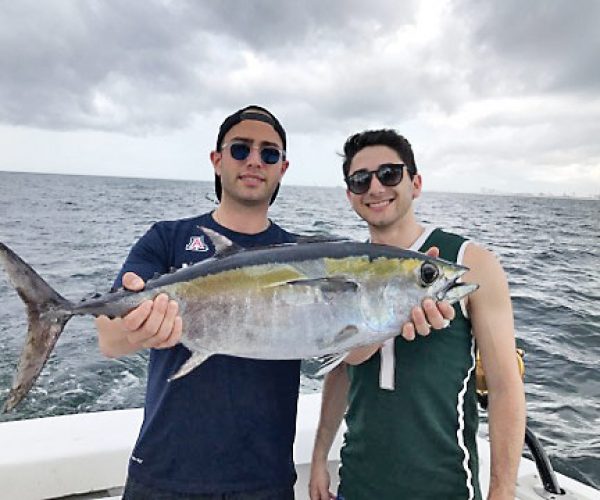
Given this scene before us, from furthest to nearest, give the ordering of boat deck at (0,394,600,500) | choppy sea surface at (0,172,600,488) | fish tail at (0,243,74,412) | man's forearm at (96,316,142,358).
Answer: choppy sea surface at (0,172,600,488) < boat deck at (0,394,600,500) < man's forearm at (96,316,142,358) < fish tail at (0,243,74,412)

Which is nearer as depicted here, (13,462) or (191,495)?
(191,495)

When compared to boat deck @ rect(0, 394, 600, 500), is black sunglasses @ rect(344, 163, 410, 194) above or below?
above

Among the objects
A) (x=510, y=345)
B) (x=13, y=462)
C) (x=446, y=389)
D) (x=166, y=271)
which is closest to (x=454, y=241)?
(x=510, y=345)

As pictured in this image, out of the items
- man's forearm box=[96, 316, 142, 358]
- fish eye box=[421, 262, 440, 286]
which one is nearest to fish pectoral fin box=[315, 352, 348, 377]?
fish eye box=[421, 262, 440, 286]

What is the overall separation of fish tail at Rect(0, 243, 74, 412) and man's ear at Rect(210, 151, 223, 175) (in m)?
1.14

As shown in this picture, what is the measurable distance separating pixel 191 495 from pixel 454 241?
1744 mm

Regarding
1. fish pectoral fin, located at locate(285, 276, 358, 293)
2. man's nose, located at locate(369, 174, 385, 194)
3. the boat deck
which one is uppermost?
man's nose, located at locate(369, 174, 385, 194)

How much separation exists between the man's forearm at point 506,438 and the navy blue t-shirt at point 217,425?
0.95 meters

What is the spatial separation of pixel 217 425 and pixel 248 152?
1.41 metres

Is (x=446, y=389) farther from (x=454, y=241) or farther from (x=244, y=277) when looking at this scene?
(x=244, y=277)

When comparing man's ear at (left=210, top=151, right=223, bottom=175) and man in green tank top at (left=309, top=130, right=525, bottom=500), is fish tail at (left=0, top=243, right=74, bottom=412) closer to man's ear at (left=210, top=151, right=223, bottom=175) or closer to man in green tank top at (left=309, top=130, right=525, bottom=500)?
man's ear at (left=210, top=151, right=223, bottom=175)

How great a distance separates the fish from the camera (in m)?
2.34

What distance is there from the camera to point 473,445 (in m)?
2.47

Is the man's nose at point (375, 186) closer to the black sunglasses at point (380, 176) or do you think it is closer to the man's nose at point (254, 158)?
the black sunglasses at point (380, 176)
